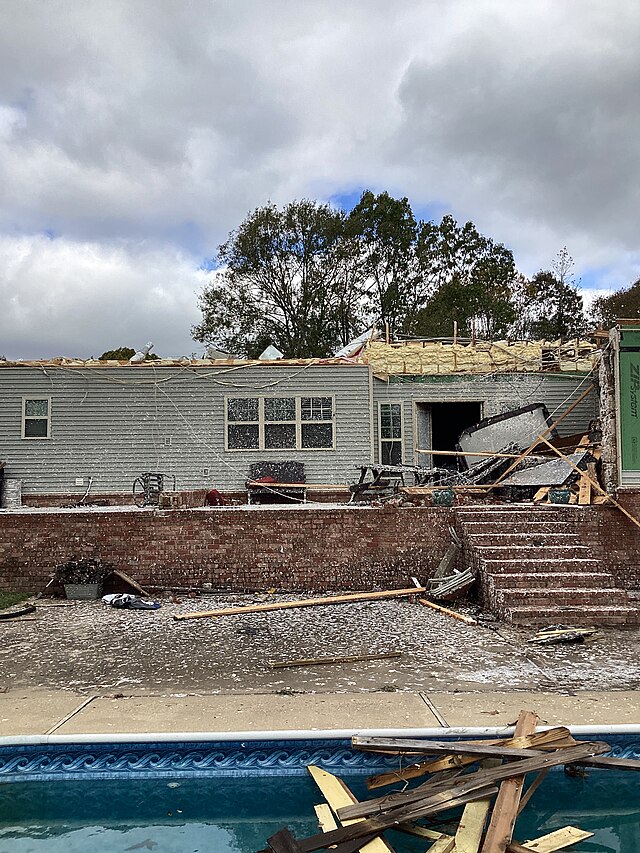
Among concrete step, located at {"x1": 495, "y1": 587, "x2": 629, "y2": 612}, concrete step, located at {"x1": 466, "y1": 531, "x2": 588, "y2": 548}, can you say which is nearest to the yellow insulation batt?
concrete step, located at {"x1": 466, "y1": 531, "x2": 588, "y2": 548}

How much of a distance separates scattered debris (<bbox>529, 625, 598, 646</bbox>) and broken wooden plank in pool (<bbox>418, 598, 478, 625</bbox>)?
852 mm

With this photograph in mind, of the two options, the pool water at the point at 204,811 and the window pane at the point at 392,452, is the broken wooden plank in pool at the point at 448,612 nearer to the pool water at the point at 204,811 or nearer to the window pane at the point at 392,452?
the pool water at the point at 204,811

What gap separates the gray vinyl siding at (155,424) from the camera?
1486 cm

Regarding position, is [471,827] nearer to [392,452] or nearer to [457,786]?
[457,786]

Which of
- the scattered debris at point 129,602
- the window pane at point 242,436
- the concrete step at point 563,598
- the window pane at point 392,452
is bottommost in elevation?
the scattered debris at point 129,602

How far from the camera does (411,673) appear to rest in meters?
6.58

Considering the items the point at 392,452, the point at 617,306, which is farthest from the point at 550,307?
the point at 392,452

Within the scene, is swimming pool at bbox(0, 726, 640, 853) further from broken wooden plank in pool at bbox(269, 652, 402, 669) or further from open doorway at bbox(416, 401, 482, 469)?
open doorway at bbox(416, 401, 482, 469)

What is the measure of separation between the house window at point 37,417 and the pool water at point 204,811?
11232 millimetres

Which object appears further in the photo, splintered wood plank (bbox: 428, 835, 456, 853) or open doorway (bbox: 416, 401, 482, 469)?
open doorway (bbox: 416, 401, 482, 469)

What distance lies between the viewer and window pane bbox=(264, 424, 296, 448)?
15.0 m

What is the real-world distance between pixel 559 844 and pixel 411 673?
8.25 feet

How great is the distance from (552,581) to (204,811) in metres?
5.60

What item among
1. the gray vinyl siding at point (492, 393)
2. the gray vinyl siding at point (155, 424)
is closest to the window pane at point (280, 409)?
the gray vinyl siding at point (155, 424)
